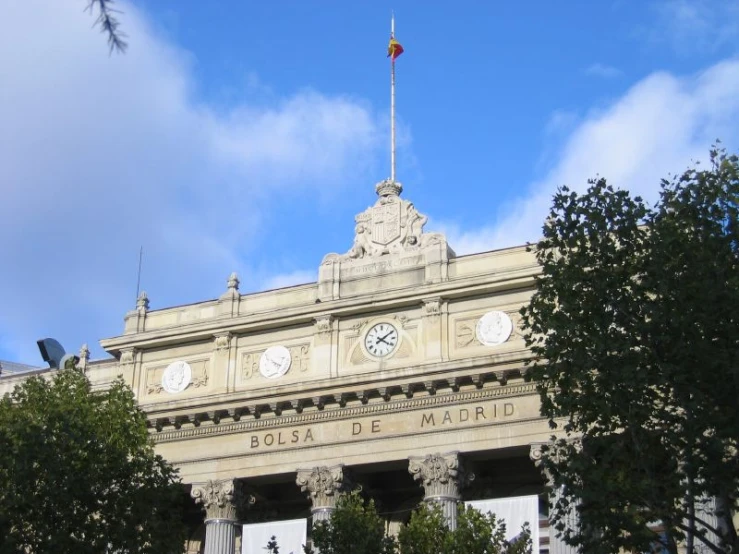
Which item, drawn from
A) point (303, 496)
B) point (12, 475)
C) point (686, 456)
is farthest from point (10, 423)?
point (686, 456)

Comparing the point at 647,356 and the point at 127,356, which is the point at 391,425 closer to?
the point at 127,356

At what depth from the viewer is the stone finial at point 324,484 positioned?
166ft

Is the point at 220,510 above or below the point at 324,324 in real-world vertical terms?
below

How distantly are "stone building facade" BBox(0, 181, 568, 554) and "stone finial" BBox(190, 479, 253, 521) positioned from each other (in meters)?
0.05

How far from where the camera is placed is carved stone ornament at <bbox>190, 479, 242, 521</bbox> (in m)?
52.3

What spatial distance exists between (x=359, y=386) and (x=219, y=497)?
6756 mm

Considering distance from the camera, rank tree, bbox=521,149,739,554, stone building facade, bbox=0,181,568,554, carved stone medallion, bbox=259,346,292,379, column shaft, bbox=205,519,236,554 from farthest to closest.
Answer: carved stone medallion, bbox=259,346,292,379, column shaft, bbox=205,519,236,554, stone building facade, bbox=0,181,568,554, tree, bbox=521,149,739,554

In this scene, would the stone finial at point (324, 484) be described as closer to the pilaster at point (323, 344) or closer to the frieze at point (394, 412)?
the frieze at point (394, 412)

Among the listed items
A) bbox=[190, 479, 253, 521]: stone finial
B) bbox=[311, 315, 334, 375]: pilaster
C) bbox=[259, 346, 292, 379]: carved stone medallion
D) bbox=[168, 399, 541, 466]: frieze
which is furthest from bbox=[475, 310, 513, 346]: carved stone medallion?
bbox=[190, 479, 253, 521]: stone finial

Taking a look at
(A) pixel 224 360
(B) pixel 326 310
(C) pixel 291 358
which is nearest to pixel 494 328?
(B) pixel 326 310

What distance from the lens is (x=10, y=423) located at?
43.7 metres

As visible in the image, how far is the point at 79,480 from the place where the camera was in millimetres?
42094

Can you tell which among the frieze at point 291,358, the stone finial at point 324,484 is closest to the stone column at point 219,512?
the stone finial at point 324,484

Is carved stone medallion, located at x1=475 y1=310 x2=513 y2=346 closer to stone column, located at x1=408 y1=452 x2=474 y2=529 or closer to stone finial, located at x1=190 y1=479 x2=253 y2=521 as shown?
stone column, located at x1=408 y1=452 x2=474 y2=529
